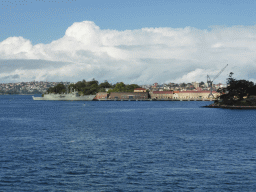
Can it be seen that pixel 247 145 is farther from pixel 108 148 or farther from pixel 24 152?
pixel 24 152

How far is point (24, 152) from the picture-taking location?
115 ft

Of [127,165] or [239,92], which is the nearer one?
[127,165]

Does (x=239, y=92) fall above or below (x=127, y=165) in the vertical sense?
above

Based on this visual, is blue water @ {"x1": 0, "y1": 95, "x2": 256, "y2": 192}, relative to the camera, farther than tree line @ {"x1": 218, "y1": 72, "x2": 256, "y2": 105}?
No

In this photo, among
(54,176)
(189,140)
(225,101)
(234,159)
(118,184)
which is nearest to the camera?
(118,184)

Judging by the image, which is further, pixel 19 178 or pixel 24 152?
pixel 24 152

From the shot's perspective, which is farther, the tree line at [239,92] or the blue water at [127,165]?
the tree line at [239,92]

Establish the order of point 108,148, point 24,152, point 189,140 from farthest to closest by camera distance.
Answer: point 189,140 → point 108,148 → point 24,152

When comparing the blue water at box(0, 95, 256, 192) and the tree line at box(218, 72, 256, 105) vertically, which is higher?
the tree line at box(218, 72, 256, 105)

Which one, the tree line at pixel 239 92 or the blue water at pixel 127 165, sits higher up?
the tree line at pixel 239 92

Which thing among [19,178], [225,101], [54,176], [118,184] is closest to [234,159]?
[118,184]

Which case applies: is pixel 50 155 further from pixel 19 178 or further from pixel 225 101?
pixel 225 101

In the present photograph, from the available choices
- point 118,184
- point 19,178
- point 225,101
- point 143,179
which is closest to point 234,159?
point 143,179

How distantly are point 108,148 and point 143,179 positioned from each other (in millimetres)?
13333
